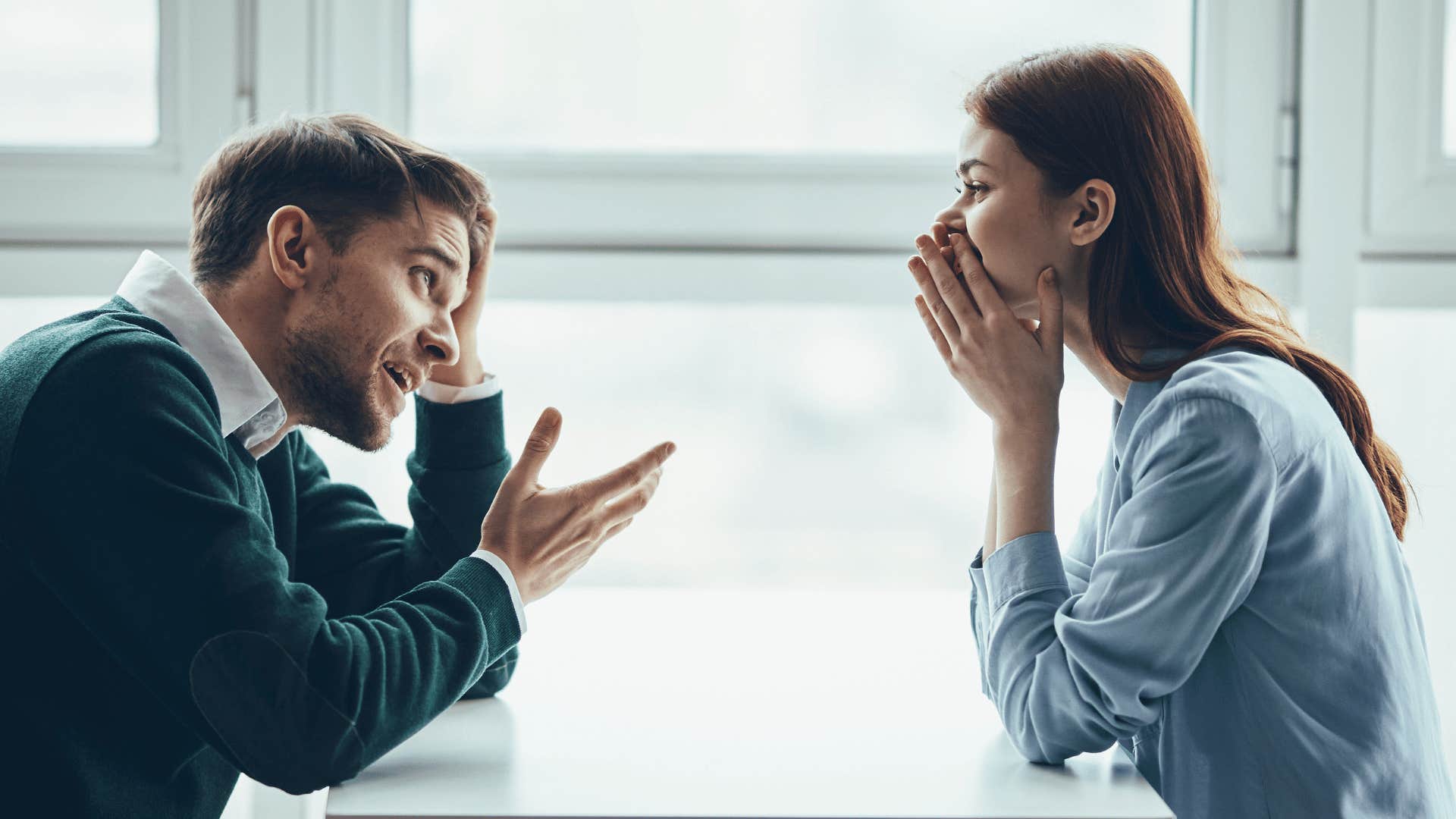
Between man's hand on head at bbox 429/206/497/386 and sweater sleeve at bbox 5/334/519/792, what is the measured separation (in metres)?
0.42

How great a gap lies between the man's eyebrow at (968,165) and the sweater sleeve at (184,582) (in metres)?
0.68

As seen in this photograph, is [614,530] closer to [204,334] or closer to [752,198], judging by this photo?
[204,334]

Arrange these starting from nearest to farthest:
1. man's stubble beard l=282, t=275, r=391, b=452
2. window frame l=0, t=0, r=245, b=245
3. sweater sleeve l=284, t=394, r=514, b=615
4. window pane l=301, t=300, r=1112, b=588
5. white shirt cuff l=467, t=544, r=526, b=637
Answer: white shirt cuff l=467, t=544, r=526, b=637 < man's stubble beard l=282, t=275, r=391, b=452 < sweater sleeve l=284, t=394, r=514, b=615 < window frame l=0, t=0, r=245, b=245 < window pane l=301, t=300, r=1112, b=588

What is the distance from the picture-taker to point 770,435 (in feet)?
5.94

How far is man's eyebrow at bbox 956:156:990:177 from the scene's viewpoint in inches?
43.2

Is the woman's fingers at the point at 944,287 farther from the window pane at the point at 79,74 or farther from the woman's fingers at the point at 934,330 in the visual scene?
the window pane at the point at 79,74

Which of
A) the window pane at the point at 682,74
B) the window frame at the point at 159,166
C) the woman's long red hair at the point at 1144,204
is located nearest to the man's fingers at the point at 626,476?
the woman's long red hair at the point at 1144,204

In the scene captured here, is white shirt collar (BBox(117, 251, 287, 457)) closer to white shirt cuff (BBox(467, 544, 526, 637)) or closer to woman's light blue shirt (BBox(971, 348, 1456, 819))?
white shirt cuff (BBox(467, 544, 526, 637))

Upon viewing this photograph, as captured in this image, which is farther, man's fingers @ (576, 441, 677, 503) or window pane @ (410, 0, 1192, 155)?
window pane @ (410, 0, 1192, 155)

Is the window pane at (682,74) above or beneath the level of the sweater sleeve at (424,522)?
above

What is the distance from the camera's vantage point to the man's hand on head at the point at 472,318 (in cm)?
128

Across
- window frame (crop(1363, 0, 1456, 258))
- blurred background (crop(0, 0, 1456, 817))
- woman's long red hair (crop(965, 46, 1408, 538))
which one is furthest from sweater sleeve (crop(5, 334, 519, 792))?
window frame (crop(1363, 0, 1456, 258))

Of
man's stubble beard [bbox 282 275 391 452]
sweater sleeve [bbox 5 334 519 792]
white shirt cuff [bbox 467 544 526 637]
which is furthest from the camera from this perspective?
man's stubble beard [bbox 282 275 391 452]

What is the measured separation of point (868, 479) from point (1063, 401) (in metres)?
0.33
